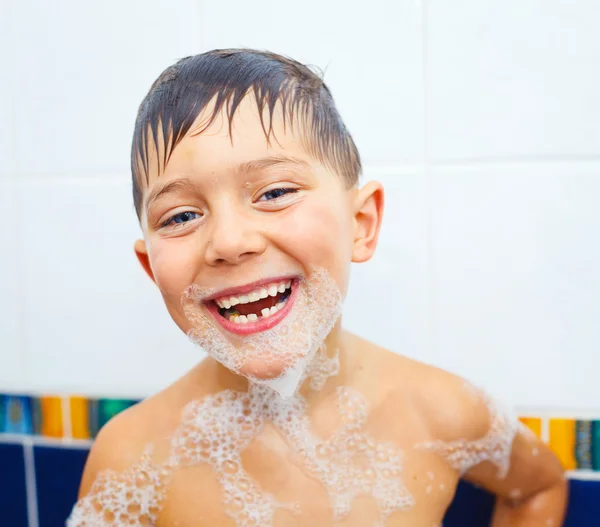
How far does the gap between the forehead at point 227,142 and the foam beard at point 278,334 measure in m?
0.15

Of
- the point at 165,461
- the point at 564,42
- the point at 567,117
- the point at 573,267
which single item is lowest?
the point at 165,461

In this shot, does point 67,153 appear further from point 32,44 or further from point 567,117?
point 567,117

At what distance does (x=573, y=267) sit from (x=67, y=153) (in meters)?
0.88

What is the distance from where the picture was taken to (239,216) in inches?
28.2

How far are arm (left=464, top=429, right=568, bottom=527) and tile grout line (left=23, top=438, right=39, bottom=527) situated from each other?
82 cm

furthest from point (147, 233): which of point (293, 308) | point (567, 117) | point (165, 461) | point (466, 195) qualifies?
point (567, 117)

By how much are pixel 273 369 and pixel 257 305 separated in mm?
85

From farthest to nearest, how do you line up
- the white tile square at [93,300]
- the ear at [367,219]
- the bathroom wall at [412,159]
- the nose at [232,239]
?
the white tile square at [93,300], the bathroom wall at [412,159], the ear at [367,219], the nose at [232,239]

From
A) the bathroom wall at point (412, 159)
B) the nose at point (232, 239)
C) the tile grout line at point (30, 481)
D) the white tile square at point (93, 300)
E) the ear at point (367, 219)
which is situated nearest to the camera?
the nose at point (232, 239)

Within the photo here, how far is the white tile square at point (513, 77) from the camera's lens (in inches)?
37.4

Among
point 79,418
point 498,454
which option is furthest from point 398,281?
point 79,418

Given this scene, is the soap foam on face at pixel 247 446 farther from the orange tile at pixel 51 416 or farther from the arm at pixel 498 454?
the orange tile at pixel 51 416

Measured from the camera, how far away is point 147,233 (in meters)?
0.78

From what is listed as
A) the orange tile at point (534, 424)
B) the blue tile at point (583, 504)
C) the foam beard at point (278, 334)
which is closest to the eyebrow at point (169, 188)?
the foam beard at point (278, 334)
